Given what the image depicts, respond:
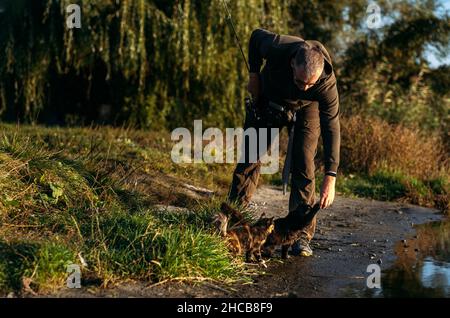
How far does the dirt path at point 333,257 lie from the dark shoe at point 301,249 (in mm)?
68

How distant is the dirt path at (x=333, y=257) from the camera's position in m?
5.26

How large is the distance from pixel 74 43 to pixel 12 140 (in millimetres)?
5355

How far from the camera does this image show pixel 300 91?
6215 mm

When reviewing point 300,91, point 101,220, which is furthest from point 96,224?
point 300,91

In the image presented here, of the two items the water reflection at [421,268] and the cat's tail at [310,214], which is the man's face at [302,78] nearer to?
the cat's tail at [310,214]

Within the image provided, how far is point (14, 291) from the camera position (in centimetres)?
484

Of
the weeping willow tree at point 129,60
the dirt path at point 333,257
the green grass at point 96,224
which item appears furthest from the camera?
the weeping willow tree at point 129,60

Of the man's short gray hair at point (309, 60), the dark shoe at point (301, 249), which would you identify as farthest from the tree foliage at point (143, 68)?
the man's short gray hair at point (309, 60)

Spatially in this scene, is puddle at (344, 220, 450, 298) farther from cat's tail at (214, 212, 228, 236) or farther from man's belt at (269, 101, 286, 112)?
man's belt at (269, 101, 286, 112)

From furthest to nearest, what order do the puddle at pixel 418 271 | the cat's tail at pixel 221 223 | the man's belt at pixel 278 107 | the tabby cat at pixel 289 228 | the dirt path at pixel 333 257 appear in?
the man's belt at pixel 278 107 → the tabby cat at pixel 289 228 → the cat's tail at pixel 221 223 → the puddle at pixel 418 271 → the dirt path at pixel 333 257

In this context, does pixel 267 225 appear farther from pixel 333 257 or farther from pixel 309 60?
pixel 309 60

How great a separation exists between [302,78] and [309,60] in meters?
0.16
